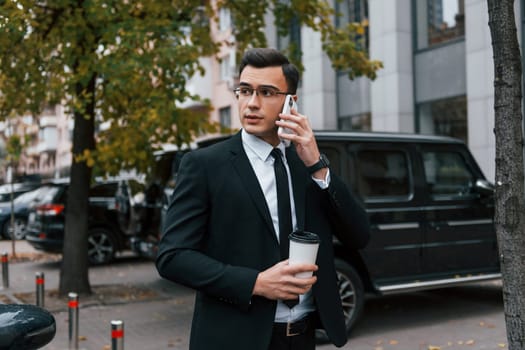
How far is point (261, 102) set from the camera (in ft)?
7.06

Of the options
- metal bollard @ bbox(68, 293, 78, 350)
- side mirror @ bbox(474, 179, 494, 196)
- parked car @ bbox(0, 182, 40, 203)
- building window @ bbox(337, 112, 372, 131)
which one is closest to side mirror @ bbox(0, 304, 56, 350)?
metal bollard @ bbox(68, 293, 78, 350)

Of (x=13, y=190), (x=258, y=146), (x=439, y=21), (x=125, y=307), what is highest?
(x=439, y=21)

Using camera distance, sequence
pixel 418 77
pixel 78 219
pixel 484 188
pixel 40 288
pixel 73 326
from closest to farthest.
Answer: pixel 73 326 → pixel 484 188 → pixel 40 288 → pixel 78 219 → pixel 418 77

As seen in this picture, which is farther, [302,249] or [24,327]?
[24,327]

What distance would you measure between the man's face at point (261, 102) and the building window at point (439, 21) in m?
14.4

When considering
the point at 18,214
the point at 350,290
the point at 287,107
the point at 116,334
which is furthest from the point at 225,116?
the point at 287,107

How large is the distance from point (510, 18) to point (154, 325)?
17.7 ft

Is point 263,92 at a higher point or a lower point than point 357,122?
lower

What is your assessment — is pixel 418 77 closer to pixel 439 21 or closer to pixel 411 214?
pixel 439 21

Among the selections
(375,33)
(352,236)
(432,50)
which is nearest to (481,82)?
(432,50)

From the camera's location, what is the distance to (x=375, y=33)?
17.6 m

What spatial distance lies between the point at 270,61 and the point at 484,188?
5.29 meters

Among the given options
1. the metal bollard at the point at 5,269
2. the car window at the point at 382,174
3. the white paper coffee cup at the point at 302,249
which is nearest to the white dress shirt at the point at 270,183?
the white paper coffee cup at the point at 302,249

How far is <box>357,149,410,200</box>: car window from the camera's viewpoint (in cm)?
640
